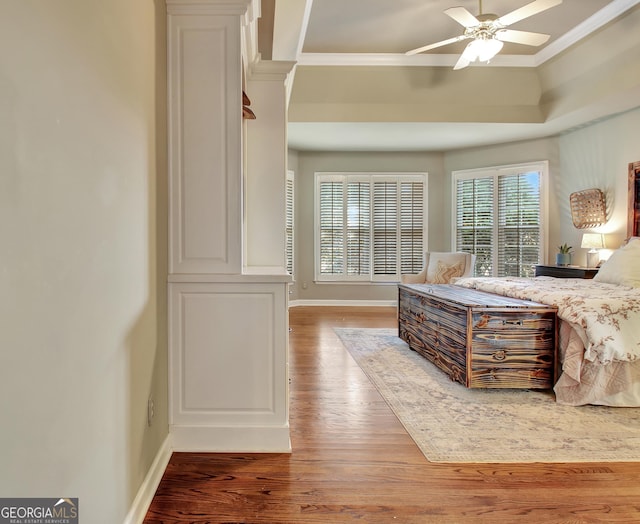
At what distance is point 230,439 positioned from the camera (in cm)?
209

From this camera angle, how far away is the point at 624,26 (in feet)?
12.7

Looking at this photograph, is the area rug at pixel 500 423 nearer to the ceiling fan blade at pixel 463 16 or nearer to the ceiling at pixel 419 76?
the ceiling fan blade at pixel 463 16

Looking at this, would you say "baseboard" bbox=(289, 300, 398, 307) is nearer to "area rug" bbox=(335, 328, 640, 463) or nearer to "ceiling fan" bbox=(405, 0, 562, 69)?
"area rug" bbox=(335, 328, 640, 463)

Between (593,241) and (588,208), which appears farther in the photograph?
(588,208)

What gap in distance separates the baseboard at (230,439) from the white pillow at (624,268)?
124 inches

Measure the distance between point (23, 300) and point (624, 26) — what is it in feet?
17.3

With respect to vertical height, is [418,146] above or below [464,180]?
above

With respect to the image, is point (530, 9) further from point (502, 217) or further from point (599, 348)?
point (502, 217)

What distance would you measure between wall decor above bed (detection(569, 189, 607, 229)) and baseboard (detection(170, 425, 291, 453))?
520cm

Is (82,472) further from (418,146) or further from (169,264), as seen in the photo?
(418,146)

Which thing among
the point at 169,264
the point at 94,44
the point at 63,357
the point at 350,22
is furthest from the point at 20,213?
the point at 350,22

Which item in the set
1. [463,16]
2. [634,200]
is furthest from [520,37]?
[634,200]

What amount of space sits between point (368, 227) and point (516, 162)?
264 centimetres

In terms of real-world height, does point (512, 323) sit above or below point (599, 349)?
above
